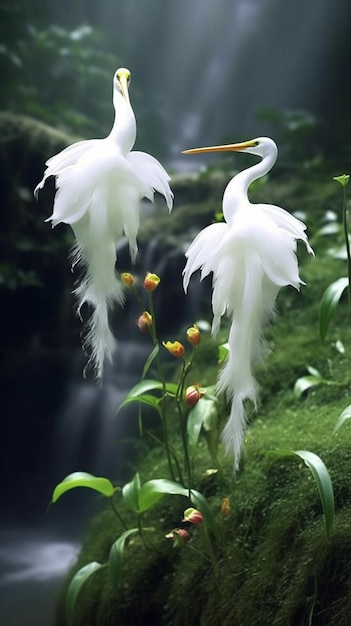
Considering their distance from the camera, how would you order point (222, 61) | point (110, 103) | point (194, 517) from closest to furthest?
point (194, 517) < point (110, 103) < point (222, 61)

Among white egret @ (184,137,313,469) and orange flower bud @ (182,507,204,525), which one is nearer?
white egret @ (184,137,313,469)

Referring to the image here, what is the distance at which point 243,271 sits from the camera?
0.82m

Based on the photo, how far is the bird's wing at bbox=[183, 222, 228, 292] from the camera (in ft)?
2.76

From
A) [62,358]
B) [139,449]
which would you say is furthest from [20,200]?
[139,449]

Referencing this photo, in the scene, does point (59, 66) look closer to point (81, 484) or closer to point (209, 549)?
point (81, 484)

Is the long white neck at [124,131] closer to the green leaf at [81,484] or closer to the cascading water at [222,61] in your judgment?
the green leaf at [81,484]

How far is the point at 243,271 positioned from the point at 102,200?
0.22 metres

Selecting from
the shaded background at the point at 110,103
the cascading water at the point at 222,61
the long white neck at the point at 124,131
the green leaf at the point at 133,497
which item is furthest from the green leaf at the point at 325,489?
the cascading water at the point at 222,61

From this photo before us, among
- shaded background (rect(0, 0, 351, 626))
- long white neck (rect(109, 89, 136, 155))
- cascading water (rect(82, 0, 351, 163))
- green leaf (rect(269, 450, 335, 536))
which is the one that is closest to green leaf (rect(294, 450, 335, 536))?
green leaf (rect(269, 450, 335, 536))

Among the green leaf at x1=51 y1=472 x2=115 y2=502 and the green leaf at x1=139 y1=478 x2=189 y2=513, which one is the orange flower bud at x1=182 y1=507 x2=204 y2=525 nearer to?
the green leaf at x1=139 y1=478 x2=189 y2=513

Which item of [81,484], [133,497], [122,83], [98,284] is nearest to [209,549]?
A: [133,497]

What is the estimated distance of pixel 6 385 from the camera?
8.58ft

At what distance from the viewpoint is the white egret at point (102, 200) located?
33.8 inches

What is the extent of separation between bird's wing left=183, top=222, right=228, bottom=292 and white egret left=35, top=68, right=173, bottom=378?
0.32 feet
